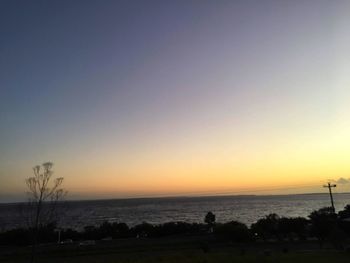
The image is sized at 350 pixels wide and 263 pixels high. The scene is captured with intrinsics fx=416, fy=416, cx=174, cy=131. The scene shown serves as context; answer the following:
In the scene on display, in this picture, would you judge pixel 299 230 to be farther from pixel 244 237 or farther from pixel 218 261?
pixel 218 261

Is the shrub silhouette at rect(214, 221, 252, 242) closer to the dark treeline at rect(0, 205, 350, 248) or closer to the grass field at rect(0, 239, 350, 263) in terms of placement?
the dark treeline at rect(0, 205, 350, 248)

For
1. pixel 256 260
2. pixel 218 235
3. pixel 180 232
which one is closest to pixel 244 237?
pixel 218 235

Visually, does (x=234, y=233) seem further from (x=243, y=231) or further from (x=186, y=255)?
(x=186, y=255)

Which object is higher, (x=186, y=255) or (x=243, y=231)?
(x=243, y=231)

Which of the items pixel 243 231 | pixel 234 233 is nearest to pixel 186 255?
pixel 243 231

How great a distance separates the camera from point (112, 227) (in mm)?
56812

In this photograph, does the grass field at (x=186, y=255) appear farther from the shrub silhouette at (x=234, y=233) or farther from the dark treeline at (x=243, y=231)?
the dark treeline at (x=243, y=231)

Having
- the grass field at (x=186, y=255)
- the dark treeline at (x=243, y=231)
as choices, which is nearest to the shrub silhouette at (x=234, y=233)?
the dark treeline at (x=243, y=231)

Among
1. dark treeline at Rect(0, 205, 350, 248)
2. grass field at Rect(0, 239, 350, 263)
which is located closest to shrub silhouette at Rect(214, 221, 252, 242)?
dark treeline at Rect(0, 205, 350, 248)

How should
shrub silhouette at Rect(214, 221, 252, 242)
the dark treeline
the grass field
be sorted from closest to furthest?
the grass field → the dark treeline → shrub silhouette at Rect(214, 221, 252, 242)

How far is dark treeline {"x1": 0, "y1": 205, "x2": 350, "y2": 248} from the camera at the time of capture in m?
43.0

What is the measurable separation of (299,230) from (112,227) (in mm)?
24652

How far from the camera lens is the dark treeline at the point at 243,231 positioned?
43.0 metres

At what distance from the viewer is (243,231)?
43.7 metres
